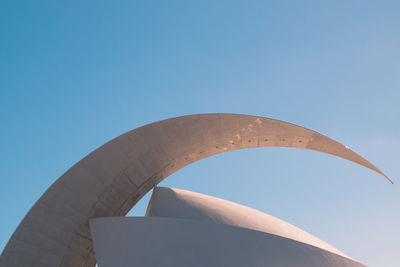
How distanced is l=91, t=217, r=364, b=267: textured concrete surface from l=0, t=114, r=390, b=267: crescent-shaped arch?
1613mm

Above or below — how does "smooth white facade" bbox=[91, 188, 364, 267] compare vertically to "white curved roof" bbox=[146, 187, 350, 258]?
below

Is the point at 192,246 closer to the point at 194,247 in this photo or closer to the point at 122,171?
the point at 194,247

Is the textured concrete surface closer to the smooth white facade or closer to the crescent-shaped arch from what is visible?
the smooth white facade

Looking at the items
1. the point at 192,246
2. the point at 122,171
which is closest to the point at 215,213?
the point at 192,246

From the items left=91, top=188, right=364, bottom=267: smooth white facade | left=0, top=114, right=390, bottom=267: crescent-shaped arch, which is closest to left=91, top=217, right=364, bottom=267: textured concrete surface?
left=91, top=188, right=364, bottom=267: smooth white facade

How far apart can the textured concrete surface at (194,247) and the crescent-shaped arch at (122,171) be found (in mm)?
1613

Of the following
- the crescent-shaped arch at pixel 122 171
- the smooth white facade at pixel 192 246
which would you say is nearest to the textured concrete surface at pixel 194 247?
the smooth white facade at pixel 192 246

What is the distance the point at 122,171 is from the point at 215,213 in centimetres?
336

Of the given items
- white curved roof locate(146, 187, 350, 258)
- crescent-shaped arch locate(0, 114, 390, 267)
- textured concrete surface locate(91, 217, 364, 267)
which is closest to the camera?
textured concrete surface locate(91, 217, 364, 267)

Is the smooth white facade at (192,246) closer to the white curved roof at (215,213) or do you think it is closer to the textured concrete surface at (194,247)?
the textured concrete surface at (194,247)

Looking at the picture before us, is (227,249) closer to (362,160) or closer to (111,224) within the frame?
(111,224)

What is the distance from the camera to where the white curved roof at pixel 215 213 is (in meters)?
10.3

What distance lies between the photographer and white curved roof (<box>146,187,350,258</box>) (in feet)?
33.9

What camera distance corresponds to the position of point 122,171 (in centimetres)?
1034
